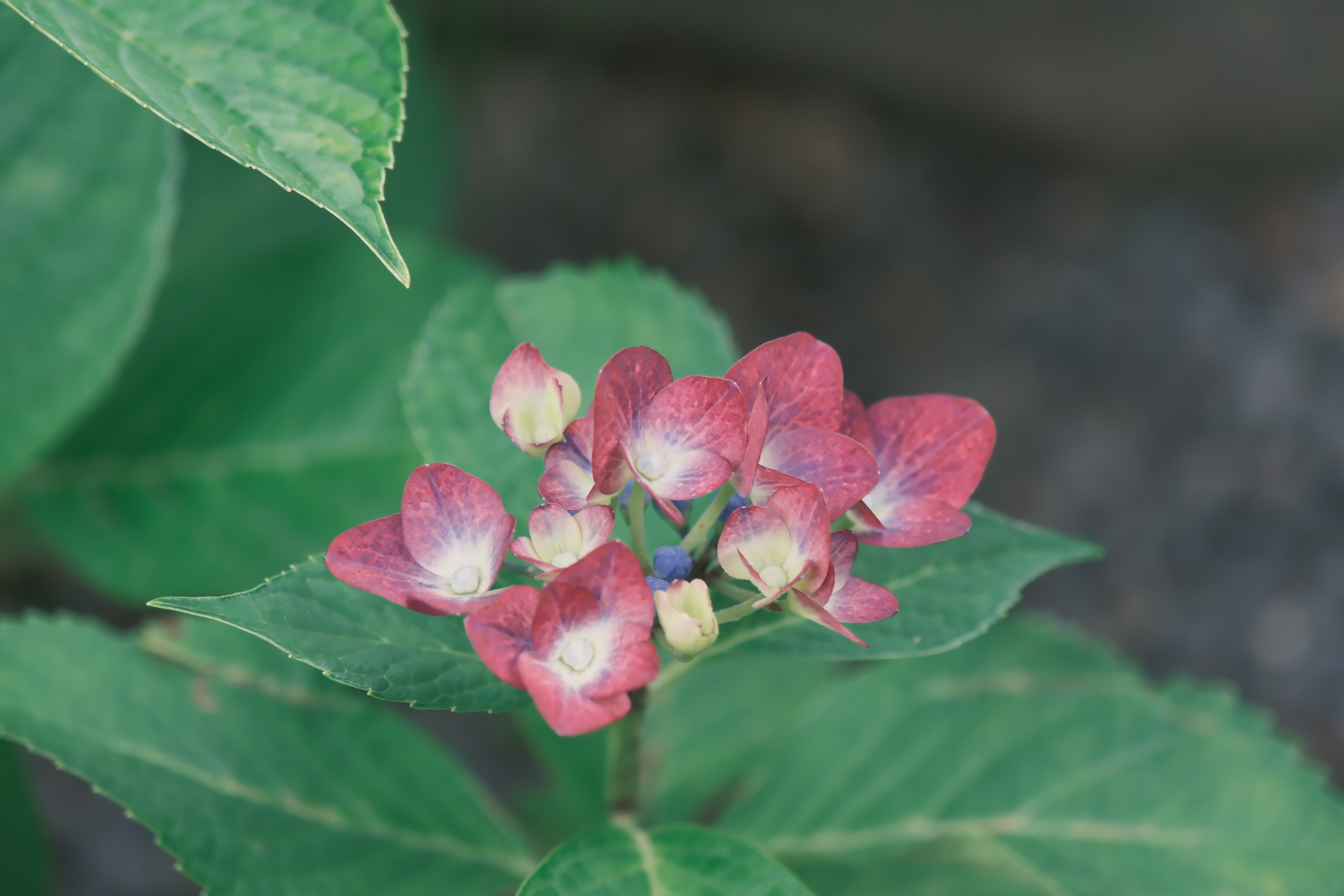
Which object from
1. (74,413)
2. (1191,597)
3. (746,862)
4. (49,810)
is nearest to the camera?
(746,862)

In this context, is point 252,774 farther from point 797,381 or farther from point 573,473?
point 797,381

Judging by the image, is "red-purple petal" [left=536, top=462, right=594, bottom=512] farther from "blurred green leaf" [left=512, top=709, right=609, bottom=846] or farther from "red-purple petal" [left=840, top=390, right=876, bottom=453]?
"blurred green leaf" [left=512, top=709, right=609, bottom=846]

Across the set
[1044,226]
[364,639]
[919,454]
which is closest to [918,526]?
[919,454]

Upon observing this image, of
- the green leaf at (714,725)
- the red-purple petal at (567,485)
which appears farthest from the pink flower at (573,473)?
the green leaf at (714,725)

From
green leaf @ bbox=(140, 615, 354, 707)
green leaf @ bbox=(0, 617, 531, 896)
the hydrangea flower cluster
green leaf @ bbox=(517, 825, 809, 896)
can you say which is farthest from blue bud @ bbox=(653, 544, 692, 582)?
green leaf @ bbox=(140, 615, 354, 707)

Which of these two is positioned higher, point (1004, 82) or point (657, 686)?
point (1004, 82)

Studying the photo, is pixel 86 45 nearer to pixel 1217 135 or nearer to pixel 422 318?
pixel 422 318

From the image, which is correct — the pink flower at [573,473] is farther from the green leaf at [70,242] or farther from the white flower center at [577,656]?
the green leaf at [70,242]

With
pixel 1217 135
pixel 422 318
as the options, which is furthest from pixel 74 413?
pixel 1217 135
